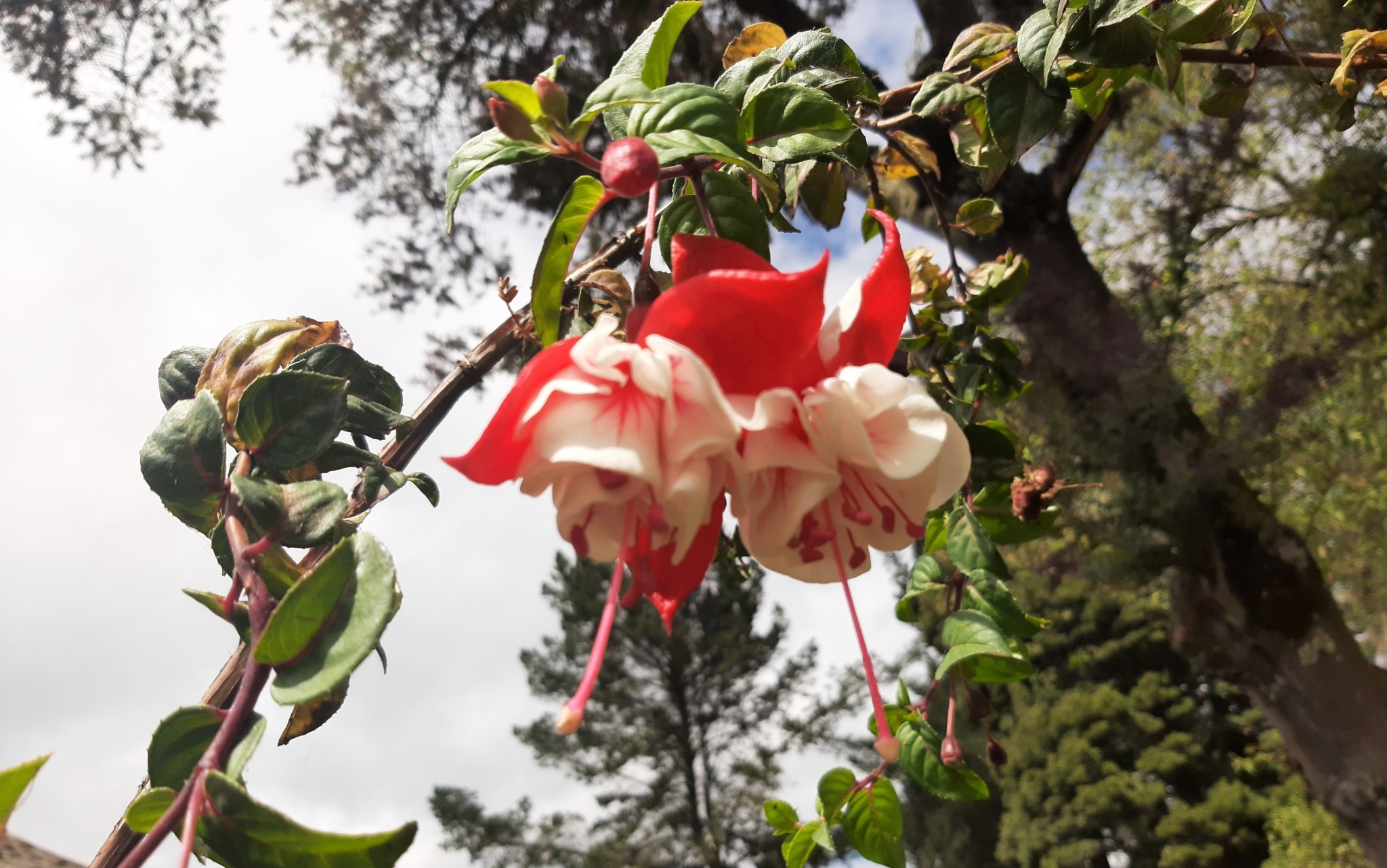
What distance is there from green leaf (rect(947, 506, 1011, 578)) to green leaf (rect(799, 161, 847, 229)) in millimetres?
141

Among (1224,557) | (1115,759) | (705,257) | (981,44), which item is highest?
(1115,759)

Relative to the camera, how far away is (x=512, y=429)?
0.16 m

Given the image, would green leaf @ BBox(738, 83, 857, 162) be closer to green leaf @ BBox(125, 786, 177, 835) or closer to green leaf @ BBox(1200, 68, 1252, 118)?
green leaf @ BBox(125, 786, 177, 835)

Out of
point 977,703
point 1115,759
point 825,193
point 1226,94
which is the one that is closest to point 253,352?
point 825,193

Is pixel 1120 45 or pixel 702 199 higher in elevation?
pixel 1120 45

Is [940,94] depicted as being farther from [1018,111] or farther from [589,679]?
[589,679]

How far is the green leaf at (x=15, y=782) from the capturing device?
0.12 m

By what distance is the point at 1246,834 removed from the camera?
308 centimetres

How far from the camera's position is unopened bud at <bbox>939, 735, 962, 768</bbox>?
32cm

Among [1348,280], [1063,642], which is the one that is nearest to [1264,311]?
[1348,280]

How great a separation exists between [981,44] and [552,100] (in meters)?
0.24

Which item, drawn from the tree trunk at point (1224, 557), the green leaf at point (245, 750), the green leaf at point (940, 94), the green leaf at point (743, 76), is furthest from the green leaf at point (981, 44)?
the tree trunk at point (1224, 557)

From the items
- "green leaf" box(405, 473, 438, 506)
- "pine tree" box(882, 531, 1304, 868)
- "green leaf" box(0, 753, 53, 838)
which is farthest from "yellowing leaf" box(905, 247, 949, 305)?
"pine tree" box(882, 531, 1304, 868)

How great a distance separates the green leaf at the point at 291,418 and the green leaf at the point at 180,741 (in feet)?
0.21
